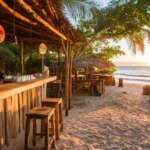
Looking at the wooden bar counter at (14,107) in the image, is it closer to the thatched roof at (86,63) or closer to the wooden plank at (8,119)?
the wooden plank at (8,119)

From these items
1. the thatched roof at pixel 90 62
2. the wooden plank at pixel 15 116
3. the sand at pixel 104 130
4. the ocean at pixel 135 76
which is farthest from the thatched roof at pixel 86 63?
the ocean at pixel 135 76

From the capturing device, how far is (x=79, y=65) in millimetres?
11102

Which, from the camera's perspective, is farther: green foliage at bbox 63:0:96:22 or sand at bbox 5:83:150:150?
green foliage at bbox 63:0:96:22

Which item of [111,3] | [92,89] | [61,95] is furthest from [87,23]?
[61,95]

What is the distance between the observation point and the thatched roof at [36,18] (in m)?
3.51

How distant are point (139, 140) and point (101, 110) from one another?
3.01 metres

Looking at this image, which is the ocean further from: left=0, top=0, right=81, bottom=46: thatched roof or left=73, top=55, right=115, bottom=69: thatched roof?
left=0, top=0, right=81, bottom=46: thatched roof

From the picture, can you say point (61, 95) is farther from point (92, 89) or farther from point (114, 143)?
point (114, 143)

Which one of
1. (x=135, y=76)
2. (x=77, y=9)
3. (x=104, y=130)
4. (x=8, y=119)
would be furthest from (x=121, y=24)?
(x=135, y=76)

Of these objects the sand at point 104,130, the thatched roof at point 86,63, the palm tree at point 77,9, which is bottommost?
the sand at point 104,130

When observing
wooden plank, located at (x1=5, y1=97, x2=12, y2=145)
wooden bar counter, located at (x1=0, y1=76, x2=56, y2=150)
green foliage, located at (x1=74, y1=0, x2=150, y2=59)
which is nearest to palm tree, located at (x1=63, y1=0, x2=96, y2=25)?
green foliage, located at (x1=74, y1=0, x2=150, y2=59)

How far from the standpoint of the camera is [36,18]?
385 cm

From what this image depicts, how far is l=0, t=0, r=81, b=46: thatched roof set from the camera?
3510 mm

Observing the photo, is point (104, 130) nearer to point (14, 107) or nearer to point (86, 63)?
point (14, 107)
